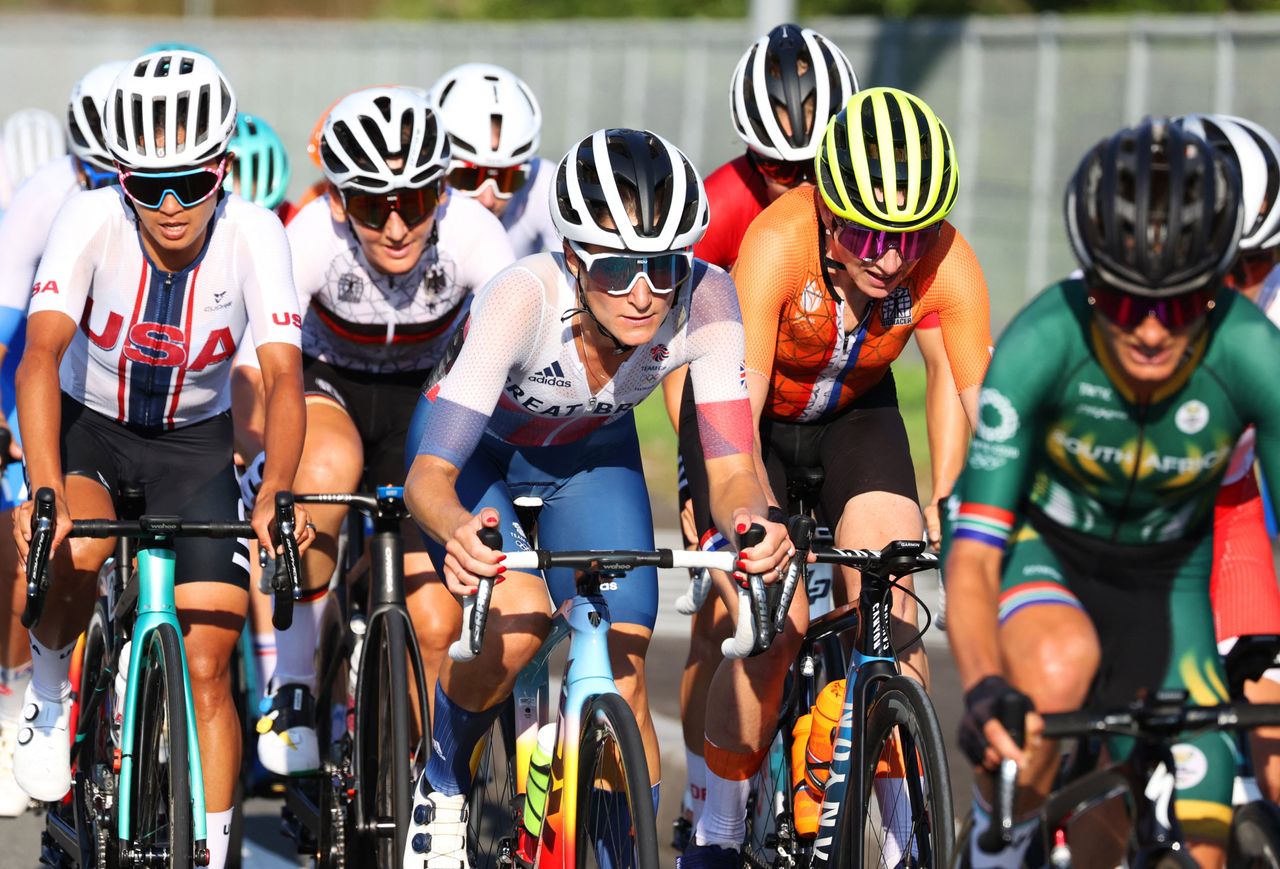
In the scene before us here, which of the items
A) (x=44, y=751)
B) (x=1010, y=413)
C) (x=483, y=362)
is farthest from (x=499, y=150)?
(x=1010, y=413)

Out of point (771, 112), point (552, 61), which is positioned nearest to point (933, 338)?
point (771, 112)

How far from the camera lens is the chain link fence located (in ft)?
55.1

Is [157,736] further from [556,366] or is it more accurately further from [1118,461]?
[1118,461]

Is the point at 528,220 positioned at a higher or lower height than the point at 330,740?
higher

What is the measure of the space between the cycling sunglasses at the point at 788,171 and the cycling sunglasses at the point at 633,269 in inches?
76.4

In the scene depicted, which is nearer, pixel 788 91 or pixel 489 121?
pixel 788 91

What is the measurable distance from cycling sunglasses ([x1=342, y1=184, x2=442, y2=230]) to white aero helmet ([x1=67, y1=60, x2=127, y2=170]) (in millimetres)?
1265

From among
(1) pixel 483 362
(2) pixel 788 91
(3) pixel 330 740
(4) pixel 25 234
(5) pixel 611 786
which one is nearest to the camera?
(5) pixel 611 786

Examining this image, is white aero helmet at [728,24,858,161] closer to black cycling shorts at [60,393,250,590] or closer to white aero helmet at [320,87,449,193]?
white aero helmet at [320,87,449,193]

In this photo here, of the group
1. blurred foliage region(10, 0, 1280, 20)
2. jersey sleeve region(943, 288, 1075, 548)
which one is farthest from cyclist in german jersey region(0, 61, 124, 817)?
blurred foliage region(10, 0, 1280, 20)

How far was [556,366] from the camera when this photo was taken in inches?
213

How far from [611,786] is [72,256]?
225 cm

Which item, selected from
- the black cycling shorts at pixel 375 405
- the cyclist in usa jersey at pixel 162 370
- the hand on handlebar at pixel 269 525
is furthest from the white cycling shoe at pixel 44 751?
the black cycling shorts at pixel 375 405

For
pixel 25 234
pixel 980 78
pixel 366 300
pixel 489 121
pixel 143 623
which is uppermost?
pixel 980 78
